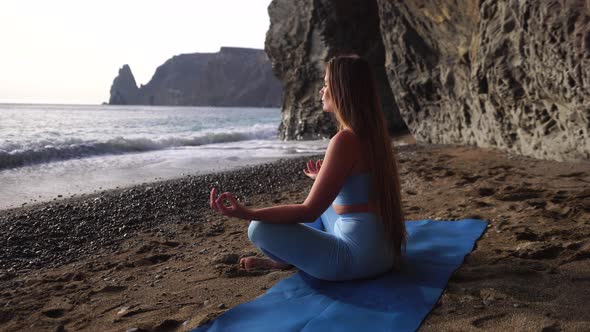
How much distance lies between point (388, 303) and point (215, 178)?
5.86 meters

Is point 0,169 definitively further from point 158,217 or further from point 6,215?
point 158,217

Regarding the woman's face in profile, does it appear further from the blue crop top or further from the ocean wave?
the ocean wave

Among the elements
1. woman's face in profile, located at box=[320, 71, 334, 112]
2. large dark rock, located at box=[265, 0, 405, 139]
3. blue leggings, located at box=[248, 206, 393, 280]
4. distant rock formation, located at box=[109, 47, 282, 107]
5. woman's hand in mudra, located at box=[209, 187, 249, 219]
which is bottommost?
blue leggings, located at box=[248, 206, 393, 280]

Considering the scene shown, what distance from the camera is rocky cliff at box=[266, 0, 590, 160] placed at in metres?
5.64

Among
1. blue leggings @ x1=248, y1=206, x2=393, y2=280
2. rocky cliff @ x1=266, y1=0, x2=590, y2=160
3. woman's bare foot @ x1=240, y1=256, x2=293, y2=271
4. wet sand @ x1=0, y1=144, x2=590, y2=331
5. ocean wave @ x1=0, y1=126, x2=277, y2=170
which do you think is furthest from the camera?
ocean wave @ x1=0, y1=126, x2=277, y2=170

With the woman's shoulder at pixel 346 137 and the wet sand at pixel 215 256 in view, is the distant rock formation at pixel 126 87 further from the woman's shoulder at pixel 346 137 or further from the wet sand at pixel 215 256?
the woman's shoulder at pixel 346 137

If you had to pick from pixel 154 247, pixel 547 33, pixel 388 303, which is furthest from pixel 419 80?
pixel 388 303

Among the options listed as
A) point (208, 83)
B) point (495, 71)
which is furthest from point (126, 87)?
point (495, 71)

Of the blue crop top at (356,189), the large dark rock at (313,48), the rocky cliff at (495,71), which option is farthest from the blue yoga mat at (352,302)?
the large dark rock at (313,48)

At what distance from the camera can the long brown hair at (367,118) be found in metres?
2.47

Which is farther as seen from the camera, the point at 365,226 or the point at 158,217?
the point at 158,217

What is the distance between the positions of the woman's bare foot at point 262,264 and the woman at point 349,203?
0.41 metres

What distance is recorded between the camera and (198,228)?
471 centimetres

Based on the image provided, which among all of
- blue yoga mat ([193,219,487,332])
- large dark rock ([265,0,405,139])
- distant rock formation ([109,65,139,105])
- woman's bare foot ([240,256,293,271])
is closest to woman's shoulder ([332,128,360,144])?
blue yoga mat ([193,219,487,332])
